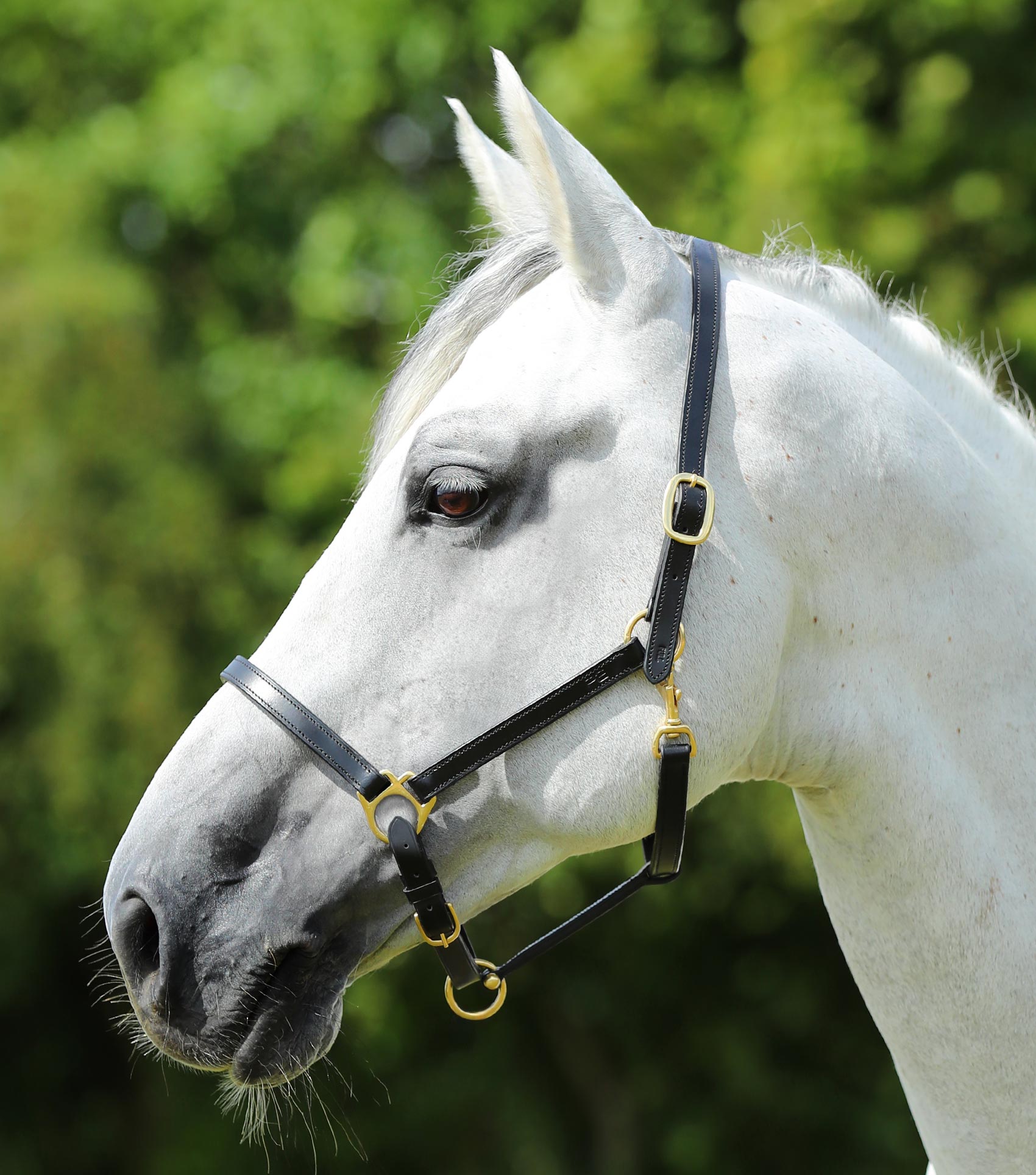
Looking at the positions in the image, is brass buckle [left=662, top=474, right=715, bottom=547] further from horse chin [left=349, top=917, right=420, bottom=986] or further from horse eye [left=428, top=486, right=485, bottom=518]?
horse chin [left=349, top=917, right=420, bottom=986]

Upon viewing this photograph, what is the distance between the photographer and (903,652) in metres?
1.90

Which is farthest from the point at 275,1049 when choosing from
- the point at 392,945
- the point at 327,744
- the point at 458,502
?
the point at 458,502

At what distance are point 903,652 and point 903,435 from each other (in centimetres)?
37

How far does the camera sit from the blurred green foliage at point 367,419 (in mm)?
7852

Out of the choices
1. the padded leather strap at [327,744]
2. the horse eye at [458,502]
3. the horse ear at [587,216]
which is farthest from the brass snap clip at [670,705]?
the horse ear at [587,216]

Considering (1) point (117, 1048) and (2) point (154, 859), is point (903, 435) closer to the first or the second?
(2) point (154, 859)

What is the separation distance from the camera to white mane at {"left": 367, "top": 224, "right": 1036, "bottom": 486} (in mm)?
2078

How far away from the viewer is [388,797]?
5.97 feet

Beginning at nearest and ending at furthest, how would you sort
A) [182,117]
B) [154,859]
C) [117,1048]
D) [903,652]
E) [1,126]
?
[154,859]
[903,652]
[182,117]
[117,1048]
[1,126]

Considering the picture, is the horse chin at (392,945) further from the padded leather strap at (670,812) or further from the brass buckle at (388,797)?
the padded leather strap at (670,812)

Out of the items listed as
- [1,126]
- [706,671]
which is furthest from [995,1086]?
[1,126]

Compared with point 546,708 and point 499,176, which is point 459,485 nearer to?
point 546,708

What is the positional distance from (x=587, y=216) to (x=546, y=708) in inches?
32.3

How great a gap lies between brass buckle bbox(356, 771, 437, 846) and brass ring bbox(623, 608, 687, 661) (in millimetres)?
398
